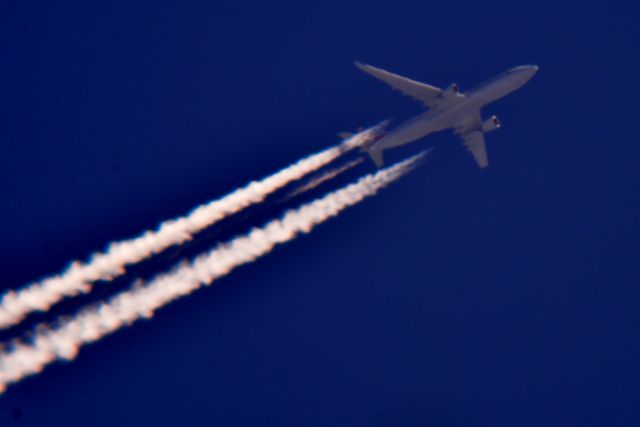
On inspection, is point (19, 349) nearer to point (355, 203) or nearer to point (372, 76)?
point (355, 203)

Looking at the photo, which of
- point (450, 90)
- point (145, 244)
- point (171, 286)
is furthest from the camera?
point (450, 90)

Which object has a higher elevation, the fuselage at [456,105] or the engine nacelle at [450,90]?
the engine nacelle at [450,90]

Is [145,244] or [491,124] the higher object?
[145,244]

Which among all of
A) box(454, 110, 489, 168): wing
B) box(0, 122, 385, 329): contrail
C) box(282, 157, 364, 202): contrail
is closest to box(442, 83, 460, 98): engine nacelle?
box(454, 110, 489, 168): wing

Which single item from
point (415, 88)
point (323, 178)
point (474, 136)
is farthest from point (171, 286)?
point (474, 136)

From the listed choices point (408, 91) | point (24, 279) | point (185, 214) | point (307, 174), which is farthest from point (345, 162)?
point (24, 279)

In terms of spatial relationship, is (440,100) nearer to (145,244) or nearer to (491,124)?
(491,124)

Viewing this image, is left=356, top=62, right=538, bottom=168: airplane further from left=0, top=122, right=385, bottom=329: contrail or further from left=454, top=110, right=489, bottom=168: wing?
left=0, top=122, right=385, bottom=329: contrail

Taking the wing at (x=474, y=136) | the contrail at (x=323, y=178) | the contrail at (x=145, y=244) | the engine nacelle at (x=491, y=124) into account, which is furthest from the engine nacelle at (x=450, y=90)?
the contrail at (x=323, y=178)

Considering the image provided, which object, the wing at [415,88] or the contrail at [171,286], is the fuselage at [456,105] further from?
the contrail at [171,286]
